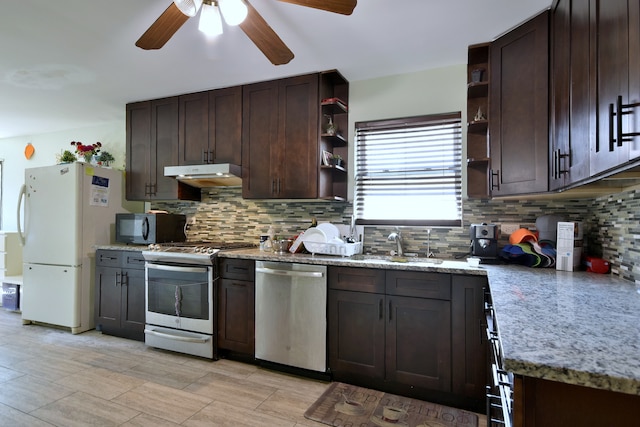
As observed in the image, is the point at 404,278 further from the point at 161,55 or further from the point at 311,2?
the point at 161,55

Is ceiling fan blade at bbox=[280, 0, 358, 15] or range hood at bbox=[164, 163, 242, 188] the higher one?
ceiling fan blade at bbox=[280, 0, 358, 15]

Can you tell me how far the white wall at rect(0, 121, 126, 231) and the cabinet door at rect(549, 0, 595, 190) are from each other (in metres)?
4.57

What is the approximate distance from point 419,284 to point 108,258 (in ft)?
10.0

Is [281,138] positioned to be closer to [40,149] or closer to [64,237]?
[64,237]

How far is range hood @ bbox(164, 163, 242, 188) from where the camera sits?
120 inches

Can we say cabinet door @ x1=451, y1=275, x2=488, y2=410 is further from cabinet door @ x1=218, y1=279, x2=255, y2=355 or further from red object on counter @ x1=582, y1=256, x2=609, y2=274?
cabinet door @ x1=218, y1=279, x2=255, y2=355

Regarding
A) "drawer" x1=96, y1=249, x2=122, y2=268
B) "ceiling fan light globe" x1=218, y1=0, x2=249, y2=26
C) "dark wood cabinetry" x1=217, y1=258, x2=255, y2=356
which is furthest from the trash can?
"ceiling fan light globe" x1=218, y1=0, x2=249, y2=26

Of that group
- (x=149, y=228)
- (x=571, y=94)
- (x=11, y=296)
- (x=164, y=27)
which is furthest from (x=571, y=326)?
(x=11, y=296)

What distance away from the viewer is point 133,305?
3277mm

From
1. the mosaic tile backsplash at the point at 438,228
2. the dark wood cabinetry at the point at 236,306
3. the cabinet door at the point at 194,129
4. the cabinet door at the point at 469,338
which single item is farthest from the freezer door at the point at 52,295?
the cabinet door at the point at 469,338

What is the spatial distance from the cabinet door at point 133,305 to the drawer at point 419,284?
238 cm

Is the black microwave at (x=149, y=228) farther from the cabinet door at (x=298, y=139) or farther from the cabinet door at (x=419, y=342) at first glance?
the cabinet door at (x=419, y=342)

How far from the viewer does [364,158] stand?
3.11m

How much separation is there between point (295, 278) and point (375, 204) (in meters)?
1.03
